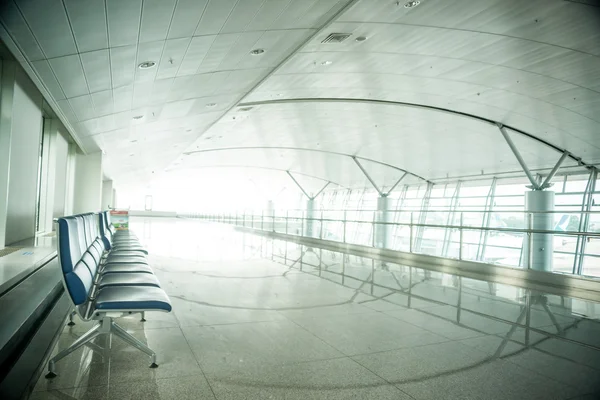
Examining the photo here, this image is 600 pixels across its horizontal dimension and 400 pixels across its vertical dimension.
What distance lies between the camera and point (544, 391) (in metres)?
2.88

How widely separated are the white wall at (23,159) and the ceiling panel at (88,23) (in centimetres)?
192

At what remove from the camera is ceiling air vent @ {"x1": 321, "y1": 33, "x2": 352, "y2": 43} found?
9584 mm

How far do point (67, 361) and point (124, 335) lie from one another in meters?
0.43

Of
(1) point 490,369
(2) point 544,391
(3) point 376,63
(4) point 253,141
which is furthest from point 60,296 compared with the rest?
(4) point 253,141

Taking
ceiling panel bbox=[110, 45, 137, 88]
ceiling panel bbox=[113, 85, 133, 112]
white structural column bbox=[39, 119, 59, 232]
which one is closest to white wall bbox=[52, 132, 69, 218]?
white structural column bbox=[39, 119, 59, 232]

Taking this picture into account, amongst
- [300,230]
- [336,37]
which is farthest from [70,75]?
[300,230]

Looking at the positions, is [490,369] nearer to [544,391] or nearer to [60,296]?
[544,391]

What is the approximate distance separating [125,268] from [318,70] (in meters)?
→ 9.56

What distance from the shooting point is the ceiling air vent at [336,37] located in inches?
377

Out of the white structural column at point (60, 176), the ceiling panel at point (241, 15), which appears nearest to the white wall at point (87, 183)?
the white structural column at point (60, 176)

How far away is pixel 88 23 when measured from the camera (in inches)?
225

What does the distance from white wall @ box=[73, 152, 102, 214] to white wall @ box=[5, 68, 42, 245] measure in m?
9.94

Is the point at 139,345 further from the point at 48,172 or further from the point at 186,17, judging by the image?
the point at 48,172

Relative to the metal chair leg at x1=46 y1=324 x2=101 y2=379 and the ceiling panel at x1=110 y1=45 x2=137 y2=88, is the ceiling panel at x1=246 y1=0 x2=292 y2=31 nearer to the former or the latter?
the ceiling panel at x1=110 y1=45 x2=137 y2=88
